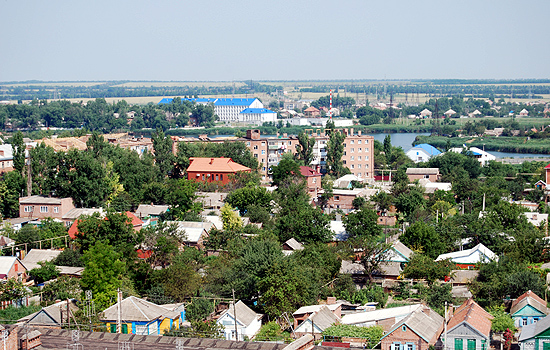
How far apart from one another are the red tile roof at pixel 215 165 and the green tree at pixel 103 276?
11.5 meters

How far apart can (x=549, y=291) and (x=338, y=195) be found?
1023cm

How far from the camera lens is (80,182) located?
18.3 m

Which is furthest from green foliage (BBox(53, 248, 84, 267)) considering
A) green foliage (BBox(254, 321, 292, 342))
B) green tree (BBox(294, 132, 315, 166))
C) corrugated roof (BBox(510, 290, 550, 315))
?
green tree (BBox(294, 132, 315, 166))

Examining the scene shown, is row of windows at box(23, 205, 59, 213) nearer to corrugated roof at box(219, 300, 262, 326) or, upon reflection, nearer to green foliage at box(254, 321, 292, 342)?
corrugated roof at box(219, 300, 262, 326)

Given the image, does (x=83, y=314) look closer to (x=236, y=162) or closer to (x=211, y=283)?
(x=211, y=283)

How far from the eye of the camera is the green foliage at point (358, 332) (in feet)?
30.3

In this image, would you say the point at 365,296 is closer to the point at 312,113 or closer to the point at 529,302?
the point at 529,302

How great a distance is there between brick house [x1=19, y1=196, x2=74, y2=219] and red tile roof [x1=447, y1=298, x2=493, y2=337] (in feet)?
36.9

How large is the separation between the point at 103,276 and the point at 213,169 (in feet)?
40.5

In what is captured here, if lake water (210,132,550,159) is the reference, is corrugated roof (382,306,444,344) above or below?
above

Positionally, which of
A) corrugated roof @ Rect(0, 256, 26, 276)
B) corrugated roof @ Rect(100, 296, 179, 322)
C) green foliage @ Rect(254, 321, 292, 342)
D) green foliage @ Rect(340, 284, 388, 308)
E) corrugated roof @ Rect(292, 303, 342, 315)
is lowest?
green foliage @ Rect(340, 284, 388, 308)

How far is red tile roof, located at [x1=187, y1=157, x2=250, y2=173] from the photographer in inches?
916

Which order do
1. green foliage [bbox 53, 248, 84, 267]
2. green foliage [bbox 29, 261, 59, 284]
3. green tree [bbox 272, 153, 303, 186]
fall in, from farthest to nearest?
green tree [bbox 272, 153, 303, 186], green foliage [bbox 53, 248, 84, 267], green foliage [bbox 29, 261, 59, 284]

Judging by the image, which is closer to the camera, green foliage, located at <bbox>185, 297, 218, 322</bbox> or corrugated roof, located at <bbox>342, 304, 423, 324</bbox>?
corrugated roof, located at <bbox>342, 304, 423, 324</bbox>
